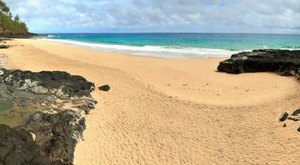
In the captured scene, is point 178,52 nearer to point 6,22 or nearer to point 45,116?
point 45,116

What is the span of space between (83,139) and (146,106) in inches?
178

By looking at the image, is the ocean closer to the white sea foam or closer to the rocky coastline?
the white sea foam

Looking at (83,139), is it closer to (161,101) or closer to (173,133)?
(173,133)

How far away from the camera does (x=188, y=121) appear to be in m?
13.7

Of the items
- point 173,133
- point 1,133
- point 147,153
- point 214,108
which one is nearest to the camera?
point 1,133

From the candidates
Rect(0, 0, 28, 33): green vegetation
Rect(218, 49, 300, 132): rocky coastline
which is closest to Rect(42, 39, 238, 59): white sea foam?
Rect(218, 49, 300, 132): rocky coastline

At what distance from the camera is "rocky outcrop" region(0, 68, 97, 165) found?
839 centimetres

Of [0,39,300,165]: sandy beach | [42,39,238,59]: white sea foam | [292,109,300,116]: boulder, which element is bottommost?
[0,39,300,165]: sandy beach

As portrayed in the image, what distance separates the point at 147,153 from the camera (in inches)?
429

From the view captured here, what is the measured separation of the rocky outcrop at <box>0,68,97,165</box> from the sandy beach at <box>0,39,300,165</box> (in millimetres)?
575

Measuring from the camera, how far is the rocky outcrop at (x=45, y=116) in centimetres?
839

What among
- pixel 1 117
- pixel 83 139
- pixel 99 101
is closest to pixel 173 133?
pixel 83 139

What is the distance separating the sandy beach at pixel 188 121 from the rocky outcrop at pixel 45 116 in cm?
58

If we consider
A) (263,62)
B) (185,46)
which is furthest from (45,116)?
(185,46)
